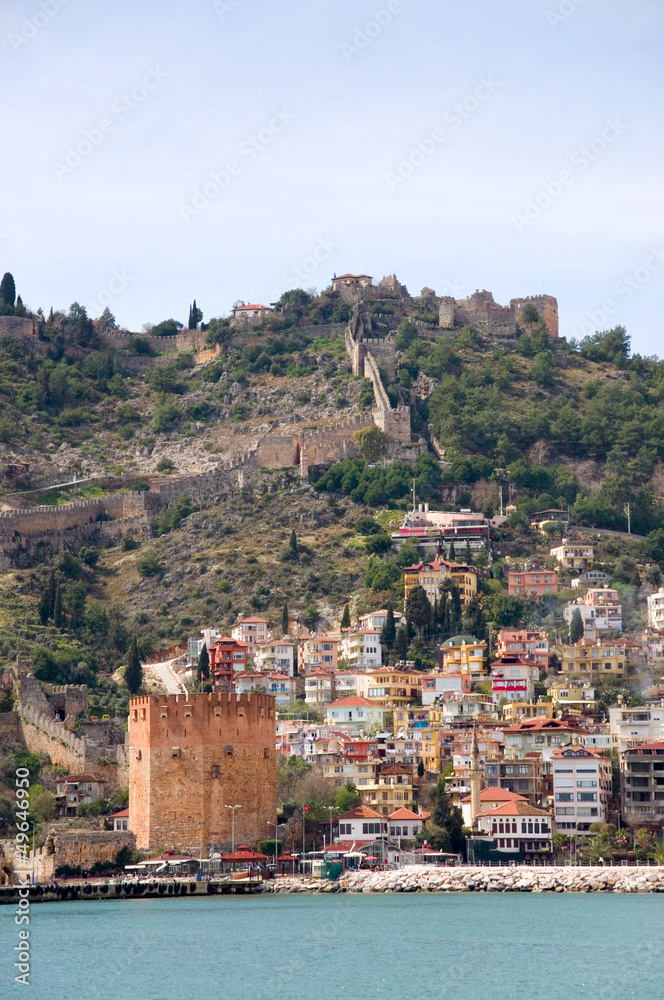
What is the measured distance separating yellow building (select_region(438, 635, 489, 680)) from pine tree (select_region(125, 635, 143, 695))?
1360 centimetres

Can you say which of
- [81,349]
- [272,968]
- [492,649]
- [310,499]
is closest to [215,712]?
[272,968]

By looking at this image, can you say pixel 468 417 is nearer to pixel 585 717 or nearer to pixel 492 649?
pixel 492 649

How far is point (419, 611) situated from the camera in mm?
103312

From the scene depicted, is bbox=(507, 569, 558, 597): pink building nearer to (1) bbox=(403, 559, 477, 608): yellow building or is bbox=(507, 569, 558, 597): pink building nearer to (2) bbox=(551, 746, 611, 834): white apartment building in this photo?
(1) bbox=(403, 559, 477, 608): yellow building

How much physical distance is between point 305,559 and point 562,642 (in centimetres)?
1477

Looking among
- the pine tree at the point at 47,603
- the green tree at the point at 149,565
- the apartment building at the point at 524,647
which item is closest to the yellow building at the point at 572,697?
the apartment building at the point at 524,647

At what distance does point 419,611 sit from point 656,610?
38.5 feet

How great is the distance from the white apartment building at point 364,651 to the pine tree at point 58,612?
1279 cm

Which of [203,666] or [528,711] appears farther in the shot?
[203,666]

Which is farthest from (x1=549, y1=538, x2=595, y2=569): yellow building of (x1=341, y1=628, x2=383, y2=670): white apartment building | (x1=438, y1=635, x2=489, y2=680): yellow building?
(x1=341, y1=628, x2=383, y2=670): white apartment building

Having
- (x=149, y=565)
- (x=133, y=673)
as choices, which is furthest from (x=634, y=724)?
(x=149, y=565)

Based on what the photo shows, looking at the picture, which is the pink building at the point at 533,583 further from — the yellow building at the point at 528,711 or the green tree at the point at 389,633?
the yellow building at the point at 528,711

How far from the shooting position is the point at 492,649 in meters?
101

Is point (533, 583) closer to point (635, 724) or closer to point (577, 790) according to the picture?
point (635, 724)
